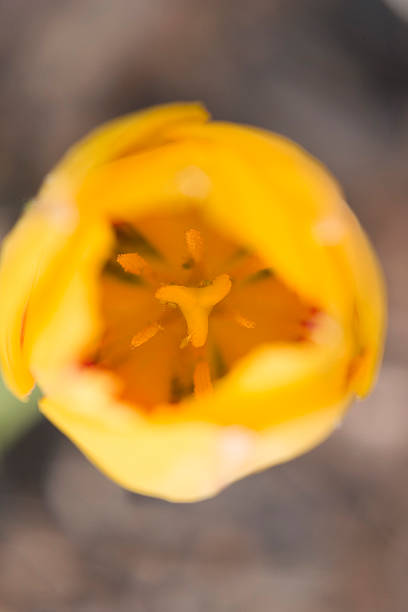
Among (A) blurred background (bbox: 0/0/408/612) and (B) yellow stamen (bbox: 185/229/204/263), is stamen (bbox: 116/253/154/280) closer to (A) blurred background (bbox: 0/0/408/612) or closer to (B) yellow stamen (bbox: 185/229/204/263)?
(B) yellow stamen (bbox: 185/229/204/263)

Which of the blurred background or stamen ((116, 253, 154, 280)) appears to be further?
the blurred background

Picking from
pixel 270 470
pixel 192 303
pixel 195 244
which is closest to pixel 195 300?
pixel 192 303

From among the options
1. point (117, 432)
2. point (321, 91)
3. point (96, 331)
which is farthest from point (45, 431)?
point (321, 91)

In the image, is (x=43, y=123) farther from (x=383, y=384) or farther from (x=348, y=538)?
(x=348, y=538)

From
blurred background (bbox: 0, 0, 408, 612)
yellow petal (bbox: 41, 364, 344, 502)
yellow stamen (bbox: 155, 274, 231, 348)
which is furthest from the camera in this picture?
blurred background (bbox: 0, 0, 408, 612)

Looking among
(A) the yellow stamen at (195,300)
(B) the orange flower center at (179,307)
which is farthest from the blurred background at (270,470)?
(A) the yellow stamen at (195,300)

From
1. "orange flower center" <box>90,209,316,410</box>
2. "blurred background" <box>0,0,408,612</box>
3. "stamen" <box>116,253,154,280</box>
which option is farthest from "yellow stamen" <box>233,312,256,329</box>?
"blurred background" <box>0,0,408,612</box>

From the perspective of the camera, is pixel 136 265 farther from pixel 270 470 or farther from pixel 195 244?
pixel 270 470

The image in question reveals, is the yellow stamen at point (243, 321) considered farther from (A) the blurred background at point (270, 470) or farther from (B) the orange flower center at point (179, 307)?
(A) the blurred background at point (270, 470)
